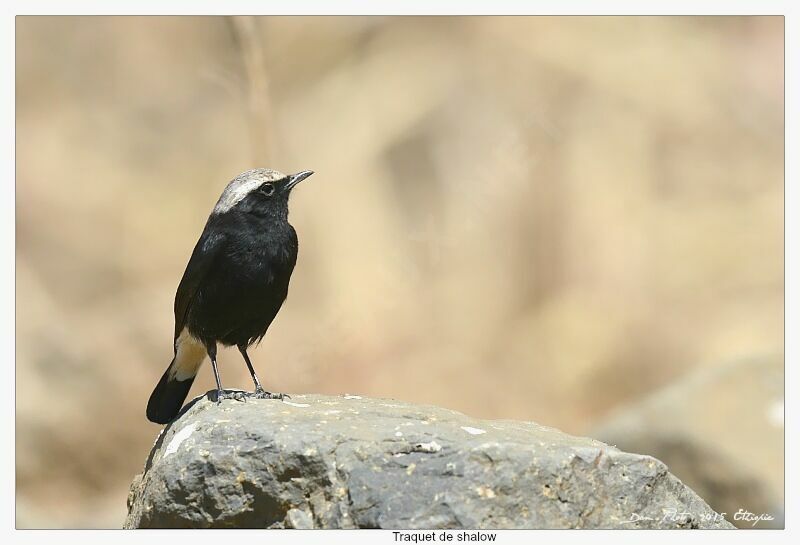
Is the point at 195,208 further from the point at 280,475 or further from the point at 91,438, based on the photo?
the point at 280,475

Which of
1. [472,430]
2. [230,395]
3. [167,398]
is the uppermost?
[167,398]

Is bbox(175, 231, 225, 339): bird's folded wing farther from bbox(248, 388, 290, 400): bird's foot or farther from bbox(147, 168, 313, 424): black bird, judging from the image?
bbox(248, 388, 290, 400): bird's foot

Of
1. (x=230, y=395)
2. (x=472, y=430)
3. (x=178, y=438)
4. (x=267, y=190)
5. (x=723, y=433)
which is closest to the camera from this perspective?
(x=472, y=430)

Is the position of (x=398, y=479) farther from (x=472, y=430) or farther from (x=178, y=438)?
(x=178, y=438)

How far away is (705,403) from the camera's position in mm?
9406

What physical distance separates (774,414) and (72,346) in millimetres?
7728

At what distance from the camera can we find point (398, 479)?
512 cm

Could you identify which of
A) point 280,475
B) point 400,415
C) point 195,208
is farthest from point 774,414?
point 195,208

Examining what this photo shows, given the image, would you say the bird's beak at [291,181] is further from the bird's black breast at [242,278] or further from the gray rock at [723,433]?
the gray rock at [723,433]

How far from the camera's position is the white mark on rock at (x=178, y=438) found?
5637 millimetres

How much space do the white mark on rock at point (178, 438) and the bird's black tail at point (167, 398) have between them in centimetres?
129

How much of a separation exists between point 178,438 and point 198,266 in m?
1.42

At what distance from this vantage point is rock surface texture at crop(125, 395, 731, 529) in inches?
200

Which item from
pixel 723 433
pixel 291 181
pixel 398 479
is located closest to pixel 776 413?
pixel 723 433
